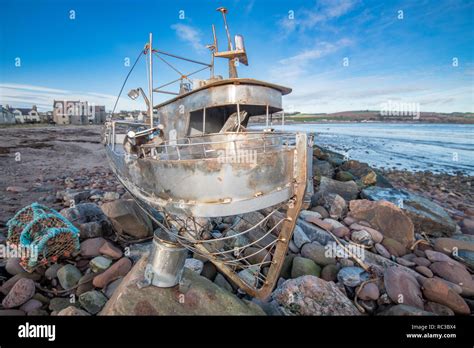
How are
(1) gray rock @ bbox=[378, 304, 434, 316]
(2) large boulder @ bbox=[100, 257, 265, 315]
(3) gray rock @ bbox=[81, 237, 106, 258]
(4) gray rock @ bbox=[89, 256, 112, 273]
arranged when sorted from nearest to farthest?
(2) large boulder @ bbox=[100, 257, 265, 315], (1) gray rock @ bbox=[378, 304, 434, 316], (4) gray rock @ bbox=[89, 256, 112, 273], (3) gray rock @ bbox=[81, 237, 106, 258]

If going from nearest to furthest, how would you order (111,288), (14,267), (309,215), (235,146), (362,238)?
(235,146), (111,288), (14,267), (362,238), (309,215)

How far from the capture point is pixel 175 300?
3.27 m

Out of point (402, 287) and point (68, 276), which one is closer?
point (402, 287)

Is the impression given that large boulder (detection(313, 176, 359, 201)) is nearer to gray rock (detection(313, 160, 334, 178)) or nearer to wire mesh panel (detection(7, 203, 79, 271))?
gray rock (detection(313, 160, 334, 178))

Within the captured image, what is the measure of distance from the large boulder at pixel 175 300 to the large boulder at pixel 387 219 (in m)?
4.86

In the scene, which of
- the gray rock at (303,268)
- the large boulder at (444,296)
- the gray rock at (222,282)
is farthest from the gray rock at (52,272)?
the large boulder at (444,296)

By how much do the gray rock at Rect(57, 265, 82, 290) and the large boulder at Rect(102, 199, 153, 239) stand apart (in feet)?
4.19

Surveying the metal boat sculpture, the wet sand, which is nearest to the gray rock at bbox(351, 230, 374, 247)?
the metal boat sculpture

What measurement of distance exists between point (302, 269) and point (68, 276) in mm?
4909

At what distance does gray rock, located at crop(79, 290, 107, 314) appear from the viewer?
3.66m

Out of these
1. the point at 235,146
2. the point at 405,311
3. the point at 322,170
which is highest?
the point at 235,146

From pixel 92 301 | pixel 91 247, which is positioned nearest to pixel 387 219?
pixel 92 301

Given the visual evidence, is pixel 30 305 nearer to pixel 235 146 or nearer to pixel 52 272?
pixel 52 272
